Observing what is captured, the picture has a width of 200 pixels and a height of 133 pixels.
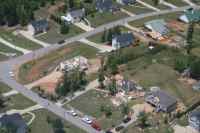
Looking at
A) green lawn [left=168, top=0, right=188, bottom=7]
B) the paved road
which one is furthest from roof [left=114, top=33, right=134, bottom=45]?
green lawn [left=168, top=0, right=188, bottom=7]

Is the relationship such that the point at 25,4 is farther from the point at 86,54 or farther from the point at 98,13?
the point at 86,54

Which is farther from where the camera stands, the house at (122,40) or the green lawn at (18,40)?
the green lawn at (18,40)

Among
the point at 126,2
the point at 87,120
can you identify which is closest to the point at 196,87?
the point at 87,120

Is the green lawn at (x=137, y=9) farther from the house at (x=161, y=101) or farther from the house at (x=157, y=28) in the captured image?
the house at (x=161, y=101)

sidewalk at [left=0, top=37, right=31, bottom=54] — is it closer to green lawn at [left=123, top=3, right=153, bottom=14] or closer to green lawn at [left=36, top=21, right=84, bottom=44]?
green lawn at [left=36, top=21, right=84, bottom=44]

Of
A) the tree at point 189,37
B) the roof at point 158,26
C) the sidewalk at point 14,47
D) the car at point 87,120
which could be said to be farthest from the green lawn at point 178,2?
the car at point 87,120

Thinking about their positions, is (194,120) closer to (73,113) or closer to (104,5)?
(73,113)
